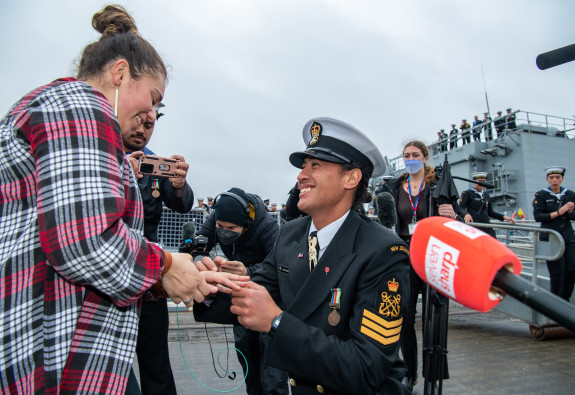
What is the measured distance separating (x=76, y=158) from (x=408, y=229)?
13.5 ft

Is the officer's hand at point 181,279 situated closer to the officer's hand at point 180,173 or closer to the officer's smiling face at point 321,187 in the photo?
the officer's smiling face at point 321,187

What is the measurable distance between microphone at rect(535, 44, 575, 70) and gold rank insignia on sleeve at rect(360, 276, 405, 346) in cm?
109

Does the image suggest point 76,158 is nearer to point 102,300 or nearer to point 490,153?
point 102,300

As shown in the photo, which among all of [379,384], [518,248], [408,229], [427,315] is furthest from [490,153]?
[379,384]

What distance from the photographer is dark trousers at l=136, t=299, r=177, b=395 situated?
9.76 ft

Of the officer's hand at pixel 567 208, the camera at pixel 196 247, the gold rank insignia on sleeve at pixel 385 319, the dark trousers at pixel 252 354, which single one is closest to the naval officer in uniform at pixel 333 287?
the gold rank insignia on sleeve at pixel 385 319

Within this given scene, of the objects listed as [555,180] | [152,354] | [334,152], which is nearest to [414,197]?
[334,152]

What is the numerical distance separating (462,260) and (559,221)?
8.40m

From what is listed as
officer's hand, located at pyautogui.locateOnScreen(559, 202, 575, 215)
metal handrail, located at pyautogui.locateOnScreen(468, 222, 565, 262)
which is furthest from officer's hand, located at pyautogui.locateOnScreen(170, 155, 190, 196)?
officer's hand, located at pyautogui.locateOnScreen(559, 202, 575, 215)

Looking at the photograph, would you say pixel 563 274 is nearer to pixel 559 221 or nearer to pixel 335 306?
pixel 559 221

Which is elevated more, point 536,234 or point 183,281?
point 536,234

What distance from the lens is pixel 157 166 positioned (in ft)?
10.9

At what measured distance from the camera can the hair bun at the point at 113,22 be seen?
6.00ft

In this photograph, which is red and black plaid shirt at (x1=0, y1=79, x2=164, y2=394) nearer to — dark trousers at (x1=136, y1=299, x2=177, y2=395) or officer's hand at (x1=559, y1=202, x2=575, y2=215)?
dark trousers at (x1=136, y1=299, x2=177, y2=395)
